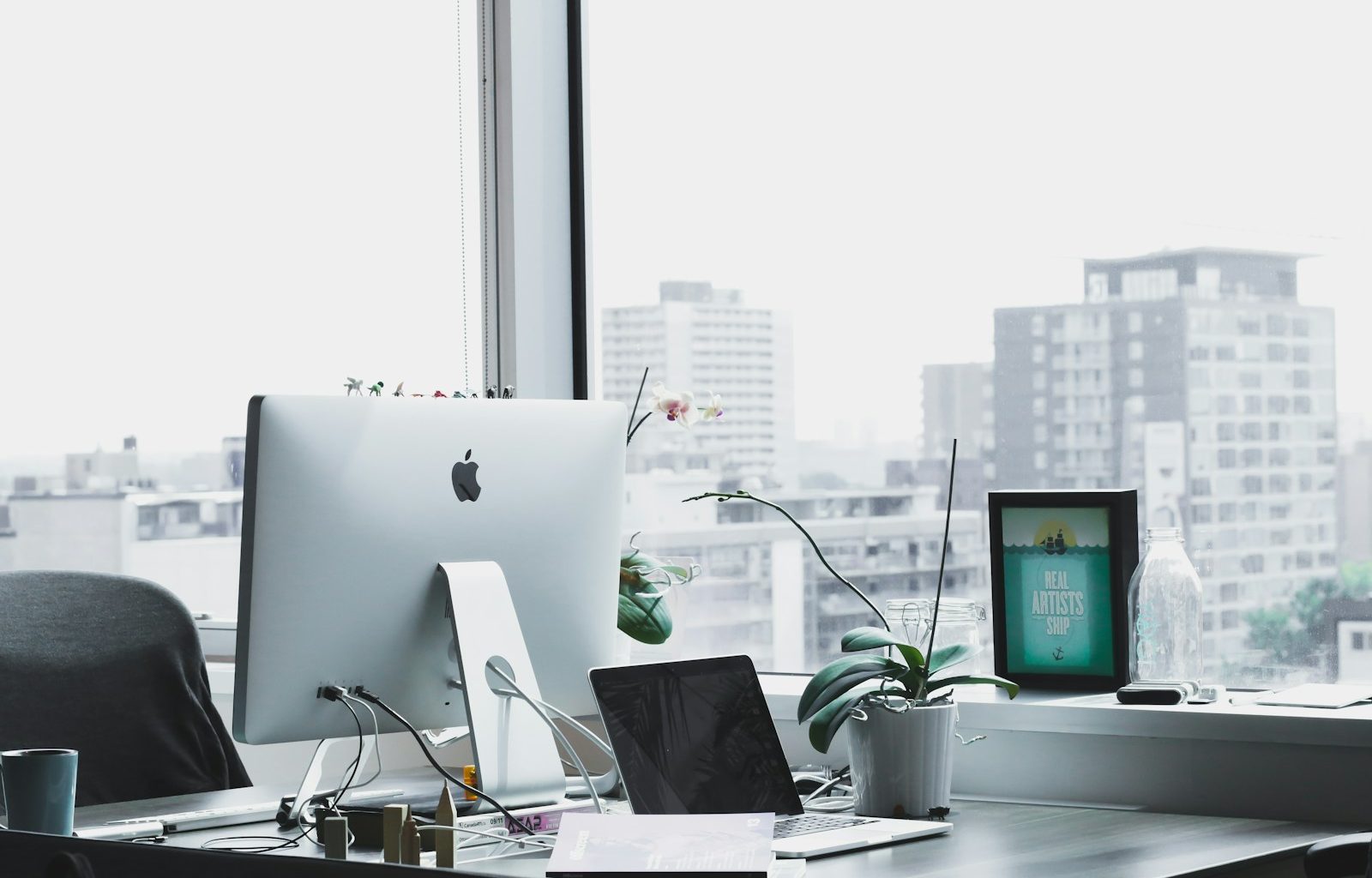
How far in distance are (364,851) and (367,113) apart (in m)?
1.89

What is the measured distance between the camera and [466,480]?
1834 mm

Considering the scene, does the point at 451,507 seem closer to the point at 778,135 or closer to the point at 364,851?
the point at 364,851

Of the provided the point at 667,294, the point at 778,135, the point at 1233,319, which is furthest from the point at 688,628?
the point at 1233,319

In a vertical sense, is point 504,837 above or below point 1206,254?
below

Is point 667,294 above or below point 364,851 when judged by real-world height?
above

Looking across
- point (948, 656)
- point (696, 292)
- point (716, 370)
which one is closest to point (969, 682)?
point (948, 656)

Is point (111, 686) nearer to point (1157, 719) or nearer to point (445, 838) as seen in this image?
point (445, 838)

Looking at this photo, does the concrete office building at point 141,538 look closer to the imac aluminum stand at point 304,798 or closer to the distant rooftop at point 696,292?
the distant rooftop at point 696,292

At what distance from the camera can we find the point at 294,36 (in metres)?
3.21

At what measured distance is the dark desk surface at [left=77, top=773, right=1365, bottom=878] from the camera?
1.57m

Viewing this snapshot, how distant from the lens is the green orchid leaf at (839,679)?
6.35 feet

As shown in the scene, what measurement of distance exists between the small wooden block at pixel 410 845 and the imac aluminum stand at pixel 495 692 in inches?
10.5

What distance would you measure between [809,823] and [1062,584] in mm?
647

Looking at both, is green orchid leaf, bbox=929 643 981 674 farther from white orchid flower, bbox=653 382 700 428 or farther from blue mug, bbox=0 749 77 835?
blue mug, bbox=0 749 77 835
